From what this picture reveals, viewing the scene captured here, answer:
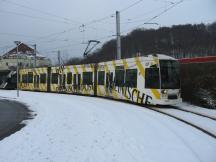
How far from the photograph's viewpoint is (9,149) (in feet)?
33.1

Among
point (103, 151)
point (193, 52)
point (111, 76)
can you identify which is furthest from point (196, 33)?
point (103, 151)

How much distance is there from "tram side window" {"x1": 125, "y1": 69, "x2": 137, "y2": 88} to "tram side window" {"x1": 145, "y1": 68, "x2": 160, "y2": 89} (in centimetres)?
136

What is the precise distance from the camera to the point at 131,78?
23469 mm

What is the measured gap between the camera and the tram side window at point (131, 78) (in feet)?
75.4

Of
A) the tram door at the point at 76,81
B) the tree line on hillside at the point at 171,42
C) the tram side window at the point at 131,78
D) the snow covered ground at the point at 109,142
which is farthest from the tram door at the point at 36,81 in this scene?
the snow covered ground at the point at 109,142

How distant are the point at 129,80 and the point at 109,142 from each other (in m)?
13.3

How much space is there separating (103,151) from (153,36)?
4501 cm

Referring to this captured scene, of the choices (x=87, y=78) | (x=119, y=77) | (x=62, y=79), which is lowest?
(x=62, y=79)

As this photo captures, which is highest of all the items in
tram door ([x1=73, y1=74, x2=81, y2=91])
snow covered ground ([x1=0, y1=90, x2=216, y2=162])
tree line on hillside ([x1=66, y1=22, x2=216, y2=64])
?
tree line on hillside ([x1=66, y1=22, x2=216, y2=64])

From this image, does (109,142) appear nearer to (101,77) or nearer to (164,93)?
(164,93)

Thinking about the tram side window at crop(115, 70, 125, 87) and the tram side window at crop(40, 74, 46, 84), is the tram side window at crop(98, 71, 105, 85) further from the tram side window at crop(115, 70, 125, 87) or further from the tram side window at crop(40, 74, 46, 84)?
the tram side window at crop(40, 74, 46, 84)

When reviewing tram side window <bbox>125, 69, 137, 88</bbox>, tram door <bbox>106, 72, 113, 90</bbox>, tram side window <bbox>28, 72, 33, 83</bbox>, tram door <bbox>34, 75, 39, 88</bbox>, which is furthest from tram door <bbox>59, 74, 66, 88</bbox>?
tram side window <bbox>125, 69, 137, 88</bbox>

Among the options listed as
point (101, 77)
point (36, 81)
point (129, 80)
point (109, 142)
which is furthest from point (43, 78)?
point (109, 142)

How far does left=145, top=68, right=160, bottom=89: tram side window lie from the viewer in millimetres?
21078
